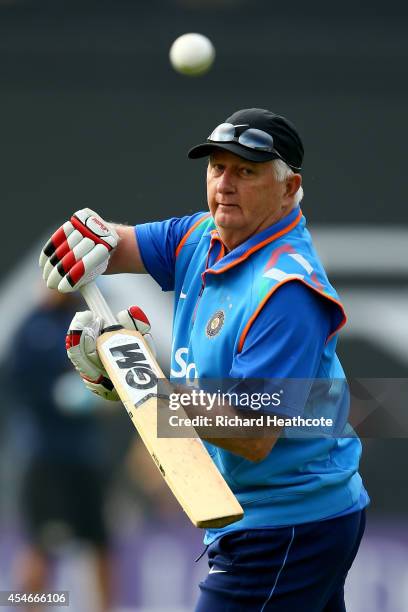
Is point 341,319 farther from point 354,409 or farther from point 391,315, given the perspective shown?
point 391,315

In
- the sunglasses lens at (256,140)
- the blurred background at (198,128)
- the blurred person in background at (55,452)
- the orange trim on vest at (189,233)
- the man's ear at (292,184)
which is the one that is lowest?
the blurred person in background at (55,452)

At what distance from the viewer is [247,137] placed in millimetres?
2652

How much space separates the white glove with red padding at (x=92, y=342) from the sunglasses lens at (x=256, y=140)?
0.59m

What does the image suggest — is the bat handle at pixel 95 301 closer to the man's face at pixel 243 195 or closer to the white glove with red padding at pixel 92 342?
the white glove with red padding at pixel 92 342

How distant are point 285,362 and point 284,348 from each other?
3cm

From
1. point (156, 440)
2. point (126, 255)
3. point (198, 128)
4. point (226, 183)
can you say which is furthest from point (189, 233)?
point (198, 128)

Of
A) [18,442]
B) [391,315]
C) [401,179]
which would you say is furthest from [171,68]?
[18,442]

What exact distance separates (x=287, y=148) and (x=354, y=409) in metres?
1.85

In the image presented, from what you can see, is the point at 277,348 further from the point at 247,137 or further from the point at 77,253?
the point at 77,253

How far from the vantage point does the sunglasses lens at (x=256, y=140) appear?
2.64 meters

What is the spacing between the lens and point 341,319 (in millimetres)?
2637

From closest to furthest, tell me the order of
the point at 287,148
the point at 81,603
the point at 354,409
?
the point at 287,148
the point at 354,409
the point at 81,603

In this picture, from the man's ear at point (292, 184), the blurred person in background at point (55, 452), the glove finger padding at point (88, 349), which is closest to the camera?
the man's ear at point (292, 184)

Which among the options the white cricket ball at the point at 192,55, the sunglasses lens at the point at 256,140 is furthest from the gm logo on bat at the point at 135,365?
the white cricket ball at the point at 192,55
